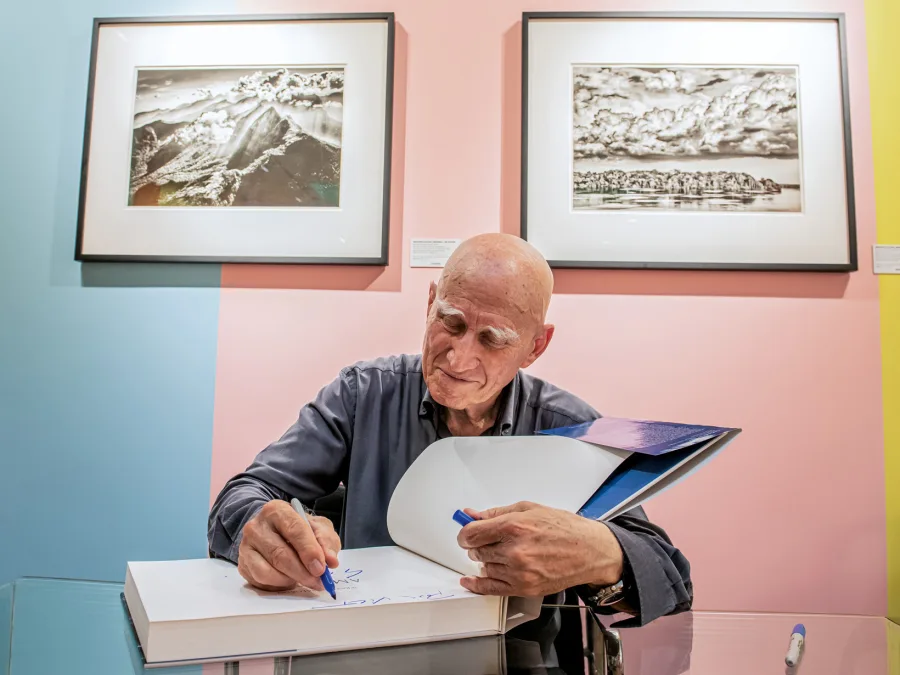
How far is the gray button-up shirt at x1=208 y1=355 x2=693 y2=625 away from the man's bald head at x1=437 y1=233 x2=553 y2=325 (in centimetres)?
19

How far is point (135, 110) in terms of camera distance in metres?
1.72

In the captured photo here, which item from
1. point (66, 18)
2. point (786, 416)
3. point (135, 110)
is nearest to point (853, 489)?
point (786, 416)

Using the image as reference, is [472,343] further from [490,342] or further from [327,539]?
[327,539]

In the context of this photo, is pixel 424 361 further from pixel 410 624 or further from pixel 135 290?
pixel 135 290

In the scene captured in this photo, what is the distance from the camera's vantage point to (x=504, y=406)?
111cm

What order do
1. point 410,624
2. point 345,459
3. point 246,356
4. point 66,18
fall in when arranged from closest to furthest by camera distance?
1. point 410,624
2. point 345,459
3. point 246,356
4. point 66,18

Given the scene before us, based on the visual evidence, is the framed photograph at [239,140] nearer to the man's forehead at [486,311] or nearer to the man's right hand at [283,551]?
the man's forehead at [486,311]

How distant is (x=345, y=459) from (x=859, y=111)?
60.2 inches

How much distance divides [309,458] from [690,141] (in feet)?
3.99

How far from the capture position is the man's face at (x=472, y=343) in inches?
37.9

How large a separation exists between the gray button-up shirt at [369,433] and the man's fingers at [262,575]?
0.97ft

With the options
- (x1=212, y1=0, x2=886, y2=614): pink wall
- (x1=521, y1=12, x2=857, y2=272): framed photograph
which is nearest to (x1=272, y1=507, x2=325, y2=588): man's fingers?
(x1=212, y1=0, x2=886, y2=614): pink wall

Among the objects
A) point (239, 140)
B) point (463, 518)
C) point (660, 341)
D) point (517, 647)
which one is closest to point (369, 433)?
point (463, 518)

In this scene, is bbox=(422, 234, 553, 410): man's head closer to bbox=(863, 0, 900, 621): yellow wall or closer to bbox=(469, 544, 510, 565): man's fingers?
bbox=(469, 544, 510, 565): man's fingers
